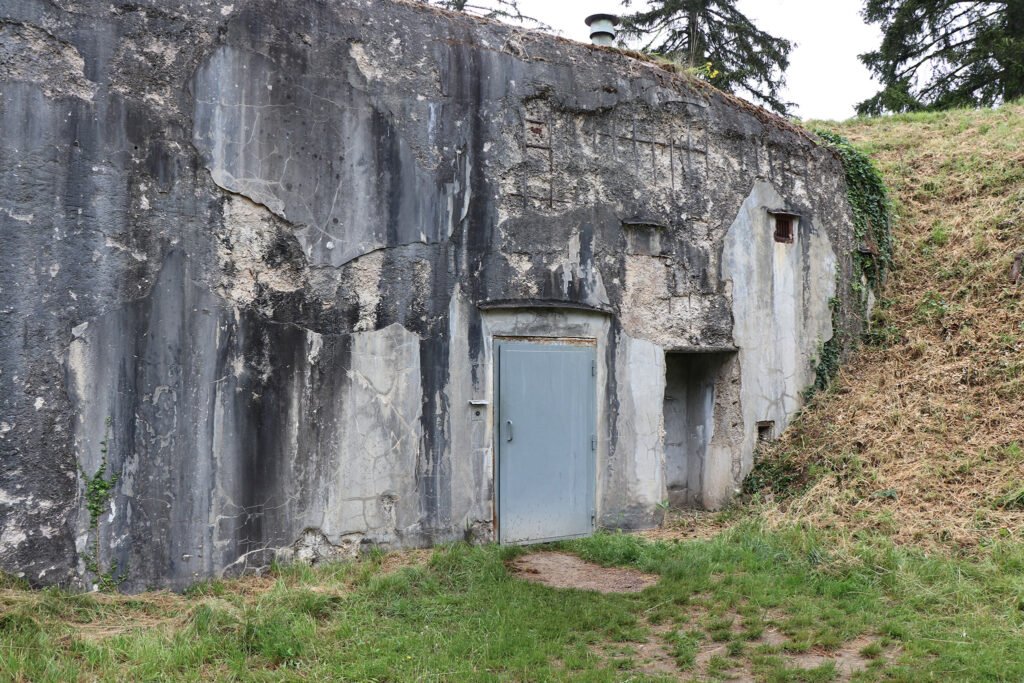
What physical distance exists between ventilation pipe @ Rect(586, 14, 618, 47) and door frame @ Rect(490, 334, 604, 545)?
330 cm

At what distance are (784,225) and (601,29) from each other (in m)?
2.95

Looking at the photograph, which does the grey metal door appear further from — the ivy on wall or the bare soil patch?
the ivy on wall

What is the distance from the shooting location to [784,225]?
9.48 metres

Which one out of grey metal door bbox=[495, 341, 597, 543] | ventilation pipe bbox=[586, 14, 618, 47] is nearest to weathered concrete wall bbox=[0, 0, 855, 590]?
grey metal door bbox=[495, 341, 597, 543]

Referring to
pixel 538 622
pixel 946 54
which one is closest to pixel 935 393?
pixel 538 622

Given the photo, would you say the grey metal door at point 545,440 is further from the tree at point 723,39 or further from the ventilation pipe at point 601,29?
the tree at point 723,39

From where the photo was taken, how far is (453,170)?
726 cm

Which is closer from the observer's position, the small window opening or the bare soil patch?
the bare soil patch

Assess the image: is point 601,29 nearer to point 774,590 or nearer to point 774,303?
point 774,303

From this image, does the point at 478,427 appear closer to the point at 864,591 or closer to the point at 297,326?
the point at 297,326

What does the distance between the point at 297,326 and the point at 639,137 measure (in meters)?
3.93

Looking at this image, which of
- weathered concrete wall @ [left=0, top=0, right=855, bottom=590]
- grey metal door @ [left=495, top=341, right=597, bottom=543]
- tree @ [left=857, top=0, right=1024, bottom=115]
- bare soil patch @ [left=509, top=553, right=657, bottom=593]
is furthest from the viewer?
tree @ [left=857, top=0, right=1024, bottom=115]

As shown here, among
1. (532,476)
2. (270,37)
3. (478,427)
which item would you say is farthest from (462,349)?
(270,37)

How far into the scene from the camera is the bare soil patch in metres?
6.30
